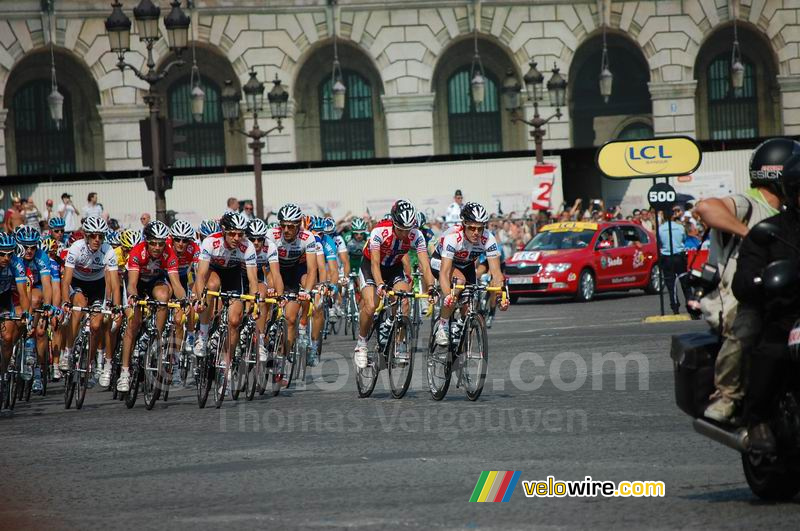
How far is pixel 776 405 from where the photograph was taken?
7.79 meters

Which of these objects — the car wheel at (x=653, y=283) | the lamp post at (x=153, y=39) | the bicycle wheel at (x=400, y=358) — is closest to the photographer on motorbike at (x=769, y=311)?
the bicycle wheel at (x=400, y=358)

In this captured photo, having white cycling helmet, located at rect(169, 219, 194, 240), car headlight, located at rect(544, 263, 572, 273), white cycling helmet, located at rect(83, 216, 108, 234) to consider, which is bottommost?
car headlight, located at rect(544, 263, 572, 273)

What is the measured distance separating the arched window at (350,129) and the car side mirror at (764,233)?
47.8 m

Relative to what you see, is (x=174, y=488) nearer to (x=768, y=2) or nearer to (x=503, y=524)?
(x=503, y=524)

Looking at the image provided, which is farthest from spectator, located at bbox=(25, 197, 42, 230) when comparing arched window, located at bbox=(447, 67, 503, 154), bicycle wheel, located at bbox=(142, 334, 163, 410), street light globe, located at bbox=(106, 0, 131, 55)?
arched window, located at bbox=(447, 67, 503, 154)

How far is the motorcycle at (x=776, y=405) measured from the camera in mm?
7504

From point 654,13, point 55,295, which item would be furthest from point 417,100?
point 55,295

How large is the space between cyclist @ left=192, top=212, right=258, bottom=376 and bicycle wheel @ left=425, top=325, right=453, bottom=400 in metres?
2.00

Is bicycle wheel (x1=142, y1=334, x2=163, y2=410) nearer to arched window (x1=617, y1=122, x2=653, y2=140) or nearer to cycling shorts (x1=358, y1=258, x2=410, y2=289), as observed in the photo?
cycling shorts (x1=358, y1=258, x2=410, y2=289)

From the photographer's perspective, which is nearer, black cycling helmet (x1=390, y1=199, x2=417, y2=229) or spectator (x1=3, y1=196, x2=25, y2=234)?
black cycling helmet (x1=390, y1=199, x2=417, y2=229)

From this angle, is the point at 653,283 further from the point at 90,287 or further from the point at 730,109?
the point at 730,109

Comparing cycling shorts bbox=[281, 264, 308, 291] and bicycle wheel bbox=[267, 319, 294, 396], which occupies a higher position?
cycling shorts bbox=[281, 264, 308, 291]

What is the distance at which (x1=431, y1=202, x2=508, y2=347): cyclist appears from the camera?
554 inches

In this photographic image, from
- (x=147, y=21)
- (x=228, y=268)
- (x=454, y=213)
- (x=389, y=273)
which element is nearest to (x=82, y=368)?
(x=228, y=268)
